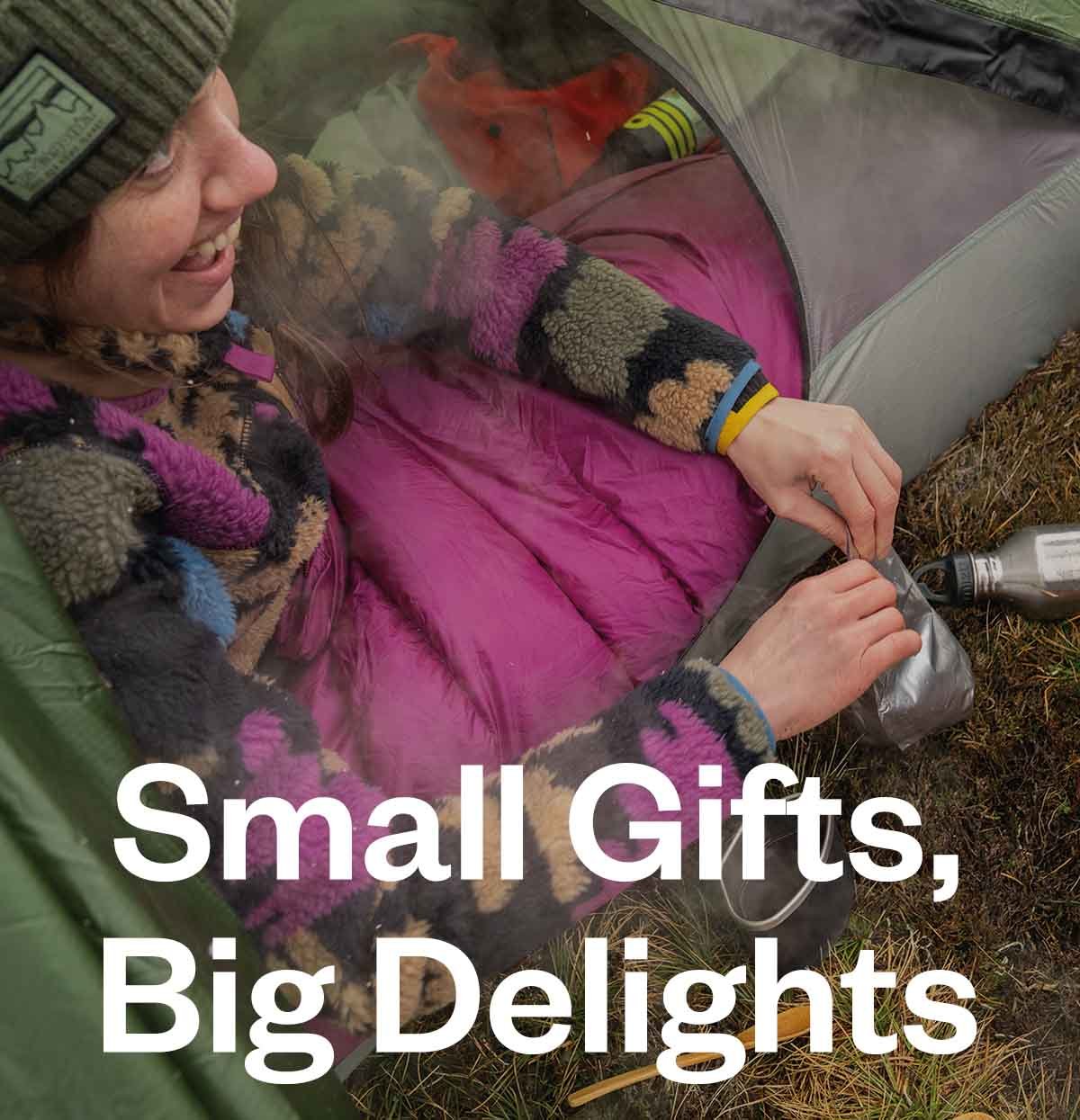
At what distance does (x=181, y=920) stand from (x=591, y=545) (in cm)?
58

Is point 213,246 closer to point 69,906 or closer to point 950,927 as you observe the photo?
point 69,906

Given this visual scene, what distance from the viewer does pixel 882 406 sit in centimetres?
129

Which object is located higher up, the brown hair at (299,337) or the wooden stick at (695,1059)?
the brown hair at (299,337)

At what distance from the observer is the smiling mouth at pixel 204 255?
83cm

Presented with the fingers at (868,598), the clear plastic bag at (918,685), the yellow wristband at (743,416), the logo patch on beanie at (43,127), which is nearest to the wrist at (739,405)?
the yellow wristband at (743,416)

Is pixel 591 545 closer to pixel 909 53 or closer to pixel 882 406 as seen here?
pixel 882 406

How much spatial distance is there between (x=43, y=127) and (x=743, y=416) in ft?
2.28

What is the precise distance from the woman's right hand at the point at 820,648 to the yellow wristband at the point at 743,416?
18cm

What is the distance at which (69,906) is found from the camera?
657 millimetres

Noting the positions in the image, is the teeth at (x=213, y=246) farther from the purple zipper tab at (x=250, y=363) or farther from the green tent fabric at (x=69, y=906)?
the green tent fabric at (x=69, y=906)

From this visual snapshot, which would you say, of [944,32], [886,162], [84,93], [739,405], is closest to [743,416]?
[739,405]

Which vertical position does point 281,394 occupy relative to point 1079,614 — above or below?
above

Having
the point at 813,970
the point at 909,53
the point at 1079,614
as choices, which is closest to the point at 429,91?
the point at 909,53

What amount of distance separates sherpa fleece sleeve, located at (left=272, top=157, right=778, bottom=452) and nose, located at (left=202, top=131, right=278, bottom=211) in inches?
12.0
